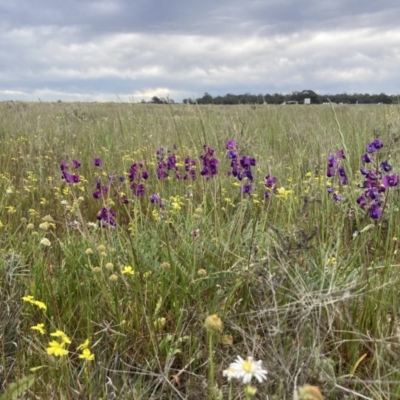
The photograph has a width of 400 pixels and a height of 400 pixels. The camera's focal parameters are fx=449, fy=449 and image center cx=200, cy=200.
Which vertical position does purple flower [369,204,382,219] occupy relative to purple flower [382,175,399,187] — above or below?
below

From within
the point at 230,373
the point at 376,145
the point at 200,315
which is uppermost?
the point at 376,145

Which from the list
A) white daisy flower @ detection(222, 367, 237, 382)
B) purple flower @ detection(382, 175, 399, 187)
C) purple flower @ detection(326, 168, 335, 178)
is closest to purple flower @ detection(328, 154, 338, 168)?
purple flower @ detection(326, 168, 335, 178)

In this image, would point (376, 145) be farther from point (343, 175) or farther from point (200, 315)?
point (200, 315)

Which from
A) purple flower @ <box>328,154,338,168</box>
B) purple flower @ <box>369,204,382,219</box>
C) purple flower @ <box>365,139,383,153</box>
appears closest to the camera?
purple flower @ <box>369,204,382,219</box>

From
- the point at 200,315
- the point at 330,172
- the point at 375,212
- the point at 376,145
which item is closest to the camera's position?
the point at 200,315

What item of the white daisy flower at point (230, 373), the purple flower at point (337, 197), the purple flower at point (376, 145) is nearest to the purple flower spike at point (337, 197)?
the purple flower at point (337, 197)

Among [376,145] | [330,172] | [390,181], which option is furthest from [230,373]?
[330,172]

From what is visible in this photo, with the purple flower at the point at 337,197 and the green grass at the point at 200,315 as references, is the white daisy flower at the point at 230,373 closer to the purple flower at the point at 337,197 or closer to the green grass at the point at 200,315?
the green grass at the point at 200,315

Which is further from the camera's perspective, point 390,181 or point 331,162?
point 331,162

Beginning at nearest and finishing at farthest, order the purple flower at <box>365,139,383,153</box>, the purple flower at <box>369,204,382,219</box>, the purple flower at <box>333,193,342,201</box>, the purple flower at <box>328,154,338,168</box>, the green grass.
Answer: the green grass
the purple flower at <box>369,204,382,219</box>
the purple flower at <box>365,139,383,153</box>
the purple flower at <box>333,193,342,201</box>
the purple flower at <box>328,154,338,168</box>

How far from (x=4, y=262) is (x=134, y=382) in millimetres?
733

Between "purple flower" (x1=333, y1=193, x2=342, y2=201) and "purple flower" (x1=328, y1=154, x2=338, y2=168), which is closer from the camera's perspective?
"purple flower" (x1=333, y1=193, x2=342, y2=201)

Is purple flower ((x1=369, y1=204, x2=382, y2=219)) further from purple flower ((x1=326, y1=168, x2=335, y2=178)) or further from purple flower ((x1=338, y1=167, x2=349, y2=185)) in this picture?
purple flower ((x1=326, y1=168, x2=335, y2=178))

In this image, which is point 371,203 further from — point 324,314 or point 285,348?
point 285,348
